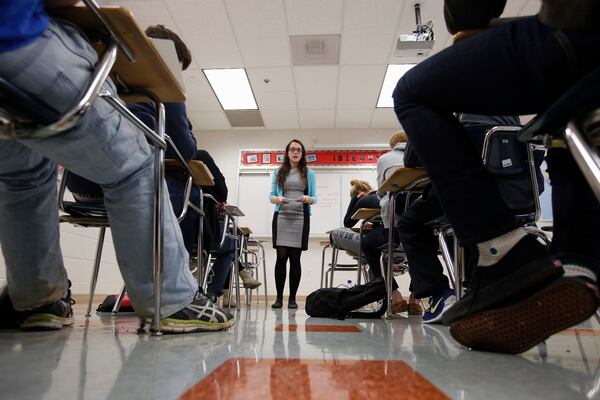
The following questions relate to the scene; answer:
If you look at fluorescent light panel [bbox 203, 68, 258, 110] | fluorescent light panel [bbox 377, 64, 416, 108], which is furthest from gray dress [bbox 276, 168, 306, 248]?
fluorescent light panel [bbox 203, 68, 258, 110]

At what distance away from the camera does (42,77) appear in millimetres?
567

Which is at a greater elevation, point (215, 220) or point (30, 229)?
point (215, 220)

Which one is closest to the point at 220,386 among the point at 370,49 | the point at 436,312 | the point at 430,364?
the point at 430,364

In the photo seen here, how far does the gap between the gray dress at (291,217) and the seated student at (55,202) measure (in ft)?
6.91

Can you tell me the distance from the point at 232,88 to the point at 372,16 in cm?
210

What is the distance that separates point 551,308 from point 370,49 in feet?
13.0

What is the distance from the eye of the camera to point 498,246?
2.47 feet

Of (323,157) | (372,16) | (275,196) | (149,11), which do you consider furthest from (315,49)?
(323,157)

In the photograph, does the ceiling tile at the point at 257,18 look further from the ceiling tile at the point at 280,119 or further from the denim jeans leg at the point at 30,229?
the denim jeans leg at the point at 30,229

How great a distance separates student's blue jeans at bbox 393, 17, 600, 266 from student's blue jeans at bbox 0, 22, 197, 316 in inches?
26.3

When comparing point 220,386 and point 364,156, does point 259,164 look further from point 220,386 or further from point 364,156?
point 220,386

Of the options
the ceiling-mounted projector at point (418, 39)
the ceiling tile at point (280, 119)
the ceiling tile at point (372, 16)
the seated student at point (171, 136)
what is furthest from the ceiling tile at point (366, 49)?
the seated student at point (171, 136)

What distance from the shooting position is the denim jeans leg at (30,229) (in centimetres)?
95

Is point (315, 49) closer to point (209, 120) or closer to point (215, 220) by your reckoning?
point (209, 120)
